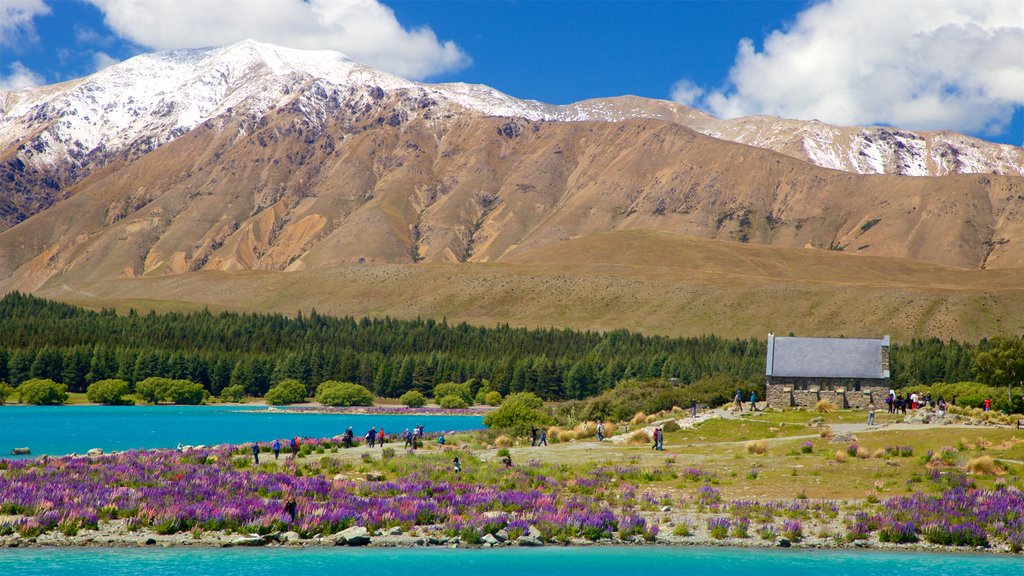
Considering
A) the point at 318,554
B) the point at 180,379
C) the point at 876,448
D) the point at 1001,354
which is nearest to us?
the point at 318,554

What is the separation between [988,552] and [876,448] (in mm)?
16497

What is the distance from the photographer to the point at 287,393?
14188 centimetres

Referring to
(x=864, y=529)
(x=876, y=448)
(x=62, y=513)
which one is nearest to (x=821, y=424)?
(x=876, y=448)

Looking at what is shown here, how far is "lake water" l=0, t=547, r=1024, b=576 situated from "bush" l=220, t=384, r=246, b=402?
116 meters

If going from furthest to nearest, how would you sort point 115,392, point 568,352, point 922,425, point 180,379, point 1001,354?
point 568,352 → point 180,379 → point 115,392 → point 1001,354 → point 922,425

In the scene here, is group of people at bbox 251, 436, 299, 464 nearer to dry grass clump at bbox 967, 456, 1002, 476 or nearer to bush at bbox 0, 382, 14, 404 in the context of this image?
dry grass clump at bbox 967, 456, 1002, 476

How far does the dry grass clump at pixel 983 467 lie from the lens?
40875mm

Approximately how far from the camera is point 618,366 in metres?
142

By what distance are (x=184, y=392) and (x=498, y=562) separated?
114827 mm

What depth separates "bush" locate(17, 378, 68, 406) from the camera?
129 meters

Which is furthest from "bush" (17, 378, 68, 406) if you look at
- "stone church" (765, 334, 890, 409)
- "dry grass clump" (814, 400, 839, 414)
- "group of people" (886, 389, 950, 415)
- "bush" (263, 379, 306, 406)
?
"group of people" (886, 389, 950, 415)

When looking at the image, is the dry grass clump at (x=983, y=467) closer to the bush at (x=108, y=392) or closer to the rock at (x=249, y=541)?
the rock at (x=249, y=541)

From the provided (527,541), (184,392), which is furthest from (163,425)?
(527,541)

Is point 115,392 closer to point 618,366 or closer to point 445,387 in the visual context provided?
point 445,387
